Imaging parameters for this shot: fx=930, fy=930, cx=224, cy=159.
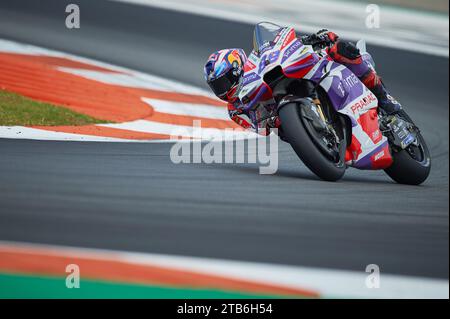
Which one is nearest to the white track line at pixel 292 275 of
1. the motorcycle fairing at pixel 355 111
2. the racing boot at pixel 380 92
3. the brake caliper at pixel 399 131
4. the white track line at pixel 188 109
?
the motorcycle fairing at pixel 355 111

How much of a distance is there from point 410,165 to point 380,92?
598 millimetres

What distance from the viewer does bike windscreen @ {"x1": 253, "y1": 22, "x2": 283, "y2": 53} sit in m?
6.53

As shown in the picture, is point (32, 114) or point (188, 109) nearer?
point (32, 114)

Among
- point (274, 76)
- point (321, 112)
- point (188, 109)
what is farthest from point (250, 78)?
point (188, 109)

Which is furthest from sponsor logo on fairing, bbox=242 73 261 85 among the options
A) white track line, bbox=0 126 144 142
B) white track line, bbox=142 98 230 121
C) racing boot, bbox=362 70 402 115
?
white track line, bbox=142 98 230 121

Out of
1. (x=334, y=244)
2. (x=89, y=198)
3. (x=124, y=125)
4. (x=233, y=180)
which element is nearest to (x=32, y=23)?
(x=124, y=125)

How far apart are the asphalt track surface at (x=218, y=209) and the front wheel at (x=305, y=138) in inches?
6.5

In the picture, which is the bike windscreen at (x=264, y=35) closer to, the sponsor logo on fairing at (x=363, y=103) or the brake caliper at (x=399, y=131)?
the sponsor logo on fairing at (x=363, y=103)

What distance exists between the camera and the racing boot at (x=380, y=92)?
6977 mm

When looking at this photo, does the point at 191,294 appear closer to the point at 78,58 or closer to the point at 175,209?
the point at 175,209

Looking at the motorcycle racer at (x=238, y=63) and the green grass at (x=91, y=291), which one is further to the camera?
the motorcycle racer at (x=238, y=63)

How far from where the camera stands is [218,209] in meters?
5.11

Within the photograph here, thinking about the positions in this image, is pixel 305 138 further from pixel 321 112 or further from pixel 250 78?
pixel 250 78

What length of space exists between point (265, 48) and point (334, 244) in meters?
2.34
